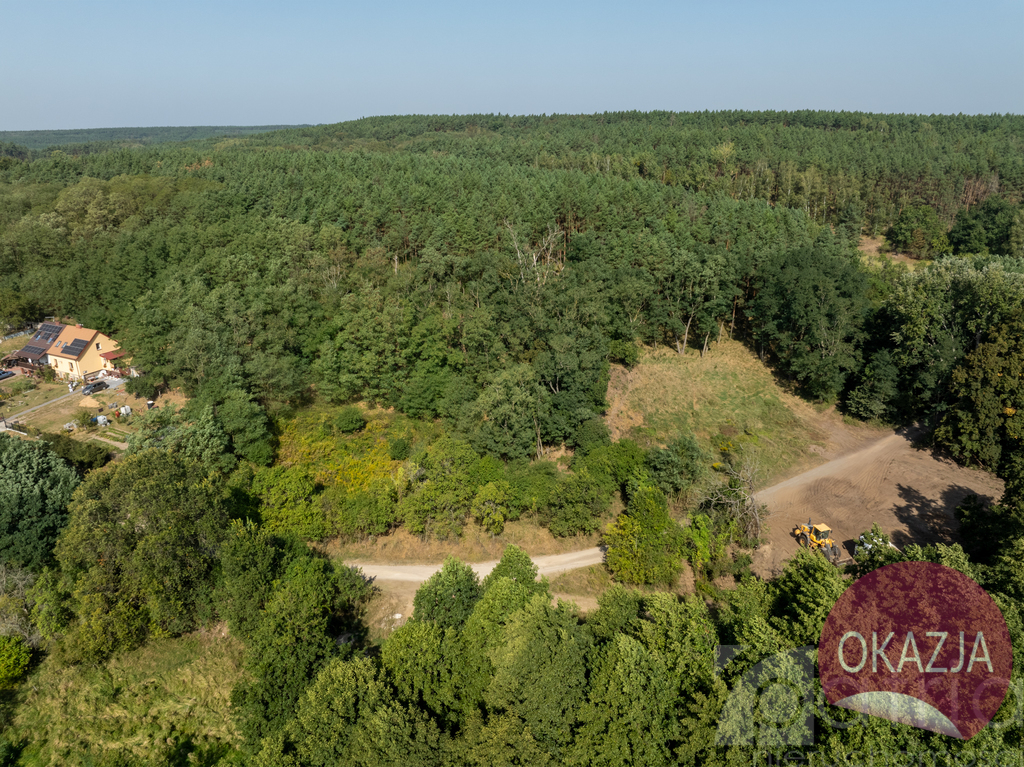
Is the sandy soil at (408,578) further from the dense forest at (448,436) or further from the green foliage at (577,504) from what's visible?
the green foliage at (577,504)

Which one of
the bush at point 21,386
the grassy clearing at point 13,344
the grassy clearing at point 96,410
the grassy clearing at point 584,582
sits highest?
the grassy clearing at point 13,344

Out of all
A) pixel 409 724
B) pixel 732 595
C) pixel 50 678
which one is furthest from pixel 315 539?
pixel 732 595

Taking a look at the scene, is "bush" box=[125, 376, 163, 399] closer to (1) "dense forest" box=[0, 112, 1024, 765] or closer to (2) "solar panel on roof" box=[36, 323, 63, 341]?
(1) "dense forest" box=[0, 112, 1024, 765]

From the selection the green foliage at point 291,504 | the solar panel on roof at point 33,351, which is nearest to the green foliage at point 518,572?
the green foliage at point 291,504

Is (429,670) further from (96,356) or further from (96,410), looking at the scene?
(96,356)

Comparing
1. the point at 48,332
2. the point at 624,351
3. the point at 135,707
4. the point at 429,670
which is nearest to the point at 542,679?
the point at 429,670

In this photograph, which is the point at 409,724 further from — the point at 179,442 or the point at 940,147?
the point at 940,147
